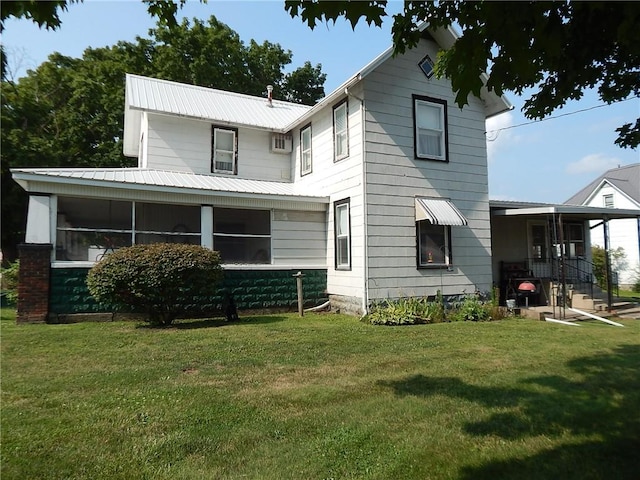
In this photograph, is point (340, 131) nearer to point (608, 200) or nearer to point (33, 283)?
point (33, 283)

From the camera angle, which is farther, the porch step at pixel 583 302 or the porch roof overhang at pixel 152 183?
the porch step at pixel 583 302

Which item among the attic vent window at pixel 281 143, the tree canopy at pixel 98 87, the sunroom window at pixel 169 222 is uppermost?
the tree canopy at pixel 98 87

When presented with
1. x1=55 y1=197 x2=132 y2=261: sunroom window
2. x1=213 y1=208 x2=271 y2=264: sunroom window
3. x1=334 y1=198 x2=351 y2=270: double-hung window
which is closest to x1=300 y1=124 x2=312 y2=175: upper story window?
x1=334 y1=198 x2=351 y2=270: double-hung window

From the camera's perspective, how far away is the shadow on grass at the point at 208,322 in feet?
31.4

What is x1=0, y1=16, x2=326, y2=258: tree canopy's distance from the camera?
2439 cm

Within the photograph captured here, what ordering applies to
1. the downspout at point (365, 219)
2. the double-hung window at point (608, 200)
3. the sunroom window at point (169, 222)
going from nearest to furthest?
the downspout at point (365, 219)
the sunroom window at point (169, 222)
the double-hung window at point (608, 200)

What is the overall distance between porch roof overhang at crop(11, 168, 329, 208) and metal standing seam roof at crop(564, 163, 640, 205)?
25820mm

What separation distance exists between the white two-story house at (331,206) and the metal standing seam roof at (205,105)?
201mm

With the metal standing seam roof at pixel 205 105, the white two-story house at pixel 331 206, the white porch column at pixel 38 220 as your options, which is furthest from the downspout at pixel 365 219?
the white porch column at pixel 38 220

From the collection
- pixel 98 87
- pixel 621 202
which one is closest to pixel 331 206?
pixel 98 87

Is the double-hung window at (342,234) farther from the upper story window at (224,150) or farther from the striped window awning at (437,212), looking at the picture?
the upper story window at (224,150)

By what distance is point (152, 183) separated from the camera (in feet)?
35.7

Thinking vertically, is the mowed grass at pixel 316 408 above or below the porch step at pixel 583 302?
below

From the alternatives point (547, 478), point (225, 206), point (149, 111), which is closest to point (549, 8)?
point (547, 478)
